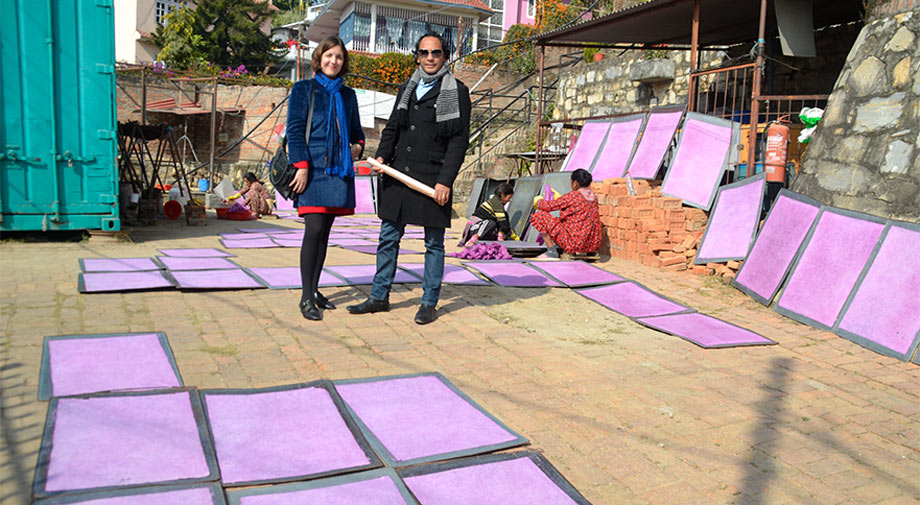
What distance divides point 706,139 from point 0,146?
7593 millimetres

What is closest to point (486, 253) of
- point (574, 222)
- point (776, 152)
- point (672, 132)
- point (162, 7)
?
point (574, 222)

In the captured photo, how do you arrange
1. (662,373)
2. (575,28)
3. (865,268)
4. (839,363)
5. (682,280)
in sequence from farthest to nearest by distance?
(575,28) < (682,280) < (865,268) < (839,363) < (662,373)

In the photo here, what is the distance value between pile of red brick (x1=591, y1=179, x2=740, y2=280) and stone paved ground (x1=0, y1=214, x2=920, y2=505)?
1653mm

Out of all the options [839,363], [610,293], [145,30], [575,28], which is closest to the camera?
[839,363]

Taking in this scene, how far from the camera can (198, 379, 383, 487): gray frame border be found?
2215 millimetres

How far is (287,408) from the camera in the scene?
2775 mm

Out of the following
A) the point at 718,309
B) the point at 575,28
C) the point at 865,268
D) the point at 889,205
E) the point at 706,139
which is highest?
the point at 575,28

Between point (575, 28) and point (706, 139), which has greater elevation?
point (575, 28)

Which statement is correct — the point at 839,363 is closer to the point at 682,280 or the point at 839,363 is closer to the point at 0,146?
the point at 682,280

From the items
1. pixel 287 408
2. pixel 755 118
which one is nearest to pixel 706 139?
pixel 755 118

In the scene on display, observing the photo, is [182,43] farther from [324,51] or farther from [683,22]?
[324,51]

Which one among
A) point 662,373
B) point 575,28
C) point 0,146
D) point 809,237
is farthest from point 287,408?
point 575,28

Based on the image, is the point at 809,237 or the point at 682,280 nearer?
the point at 809,237

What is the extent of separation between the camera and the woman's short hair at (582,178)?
736cm
